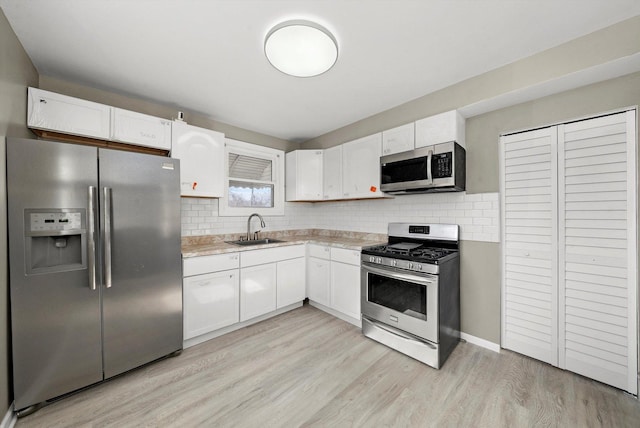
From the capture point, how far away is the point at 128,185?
1.93m

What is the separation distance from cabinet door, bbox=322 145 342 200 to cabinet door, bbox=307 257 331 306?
930mm

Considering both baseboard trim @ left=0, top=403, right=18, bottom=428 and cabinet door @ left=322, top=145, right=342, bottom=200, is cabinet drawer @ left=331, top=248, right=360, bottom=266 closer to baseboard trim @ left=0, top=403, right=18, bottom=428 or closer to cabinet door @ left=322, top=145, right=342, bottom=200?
cabinet door @ left=322, top=145, right=342, bottom=200

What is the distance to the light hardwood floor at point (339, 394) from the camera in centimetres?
156

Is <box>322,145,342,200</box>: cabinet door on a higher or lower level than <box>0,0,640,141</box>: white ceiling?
lower

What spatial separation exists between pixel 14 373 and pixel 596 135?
4325 millimetres

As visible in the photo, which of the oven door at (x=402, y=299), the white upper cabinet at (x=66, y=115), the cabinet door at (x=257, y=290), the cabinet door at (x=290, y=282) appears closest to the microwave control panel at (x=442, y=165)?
the oven door at (x=402, y=299)

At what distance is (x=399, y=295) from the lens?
2363 millimetres

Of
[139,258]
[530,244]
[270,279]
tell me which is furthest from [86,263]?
[530,244]

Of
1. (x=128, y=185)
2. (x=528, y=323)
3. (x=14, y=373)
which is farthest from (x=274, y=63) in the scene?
(x=528, y=323)

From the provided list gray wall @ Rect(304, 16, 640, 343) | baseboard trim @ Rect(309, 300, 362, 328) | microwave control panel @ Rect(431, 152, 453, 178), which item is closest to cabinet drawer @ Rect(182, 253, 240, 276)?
baseboard trim @ Rect(309, 300, 362, 328)

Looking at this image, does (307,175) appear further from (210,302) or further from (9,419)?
(9,419)

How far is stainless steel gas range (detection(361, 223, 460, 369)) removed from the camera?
6.89 feet

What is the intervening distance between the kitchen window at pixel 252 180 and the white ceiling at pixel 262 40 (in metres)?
0.94

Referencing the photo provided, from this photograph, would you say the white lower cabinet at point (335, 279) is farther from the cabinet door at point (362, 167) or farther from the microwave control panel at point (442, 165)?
the microwave control panel at point (442, 165)
